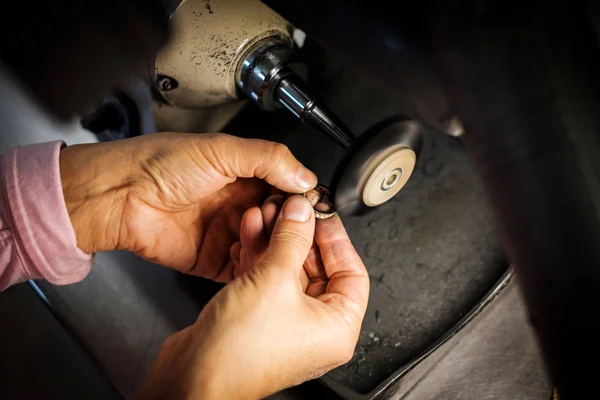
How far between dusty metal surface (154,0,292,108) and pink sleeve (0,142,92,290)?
0.18m

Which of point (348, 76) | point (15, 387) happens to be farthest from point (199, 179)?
point (15, 387)

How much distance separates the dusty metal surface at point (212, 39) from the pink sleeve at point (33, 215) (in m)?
0.18

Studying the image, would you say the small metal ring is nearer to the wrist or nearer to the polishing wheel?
the polishing wheel

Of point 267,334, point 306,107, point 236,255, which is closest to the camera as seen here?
point 267,334

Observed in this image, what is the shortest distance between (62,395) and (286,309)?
56 centimetres

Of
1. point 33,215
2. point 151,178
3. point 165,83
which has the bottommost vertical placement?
point 33,215

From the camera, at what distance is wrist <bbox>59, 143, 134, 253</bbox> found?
0.58 m

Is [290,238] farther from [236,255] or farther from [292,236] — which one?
[236,255]

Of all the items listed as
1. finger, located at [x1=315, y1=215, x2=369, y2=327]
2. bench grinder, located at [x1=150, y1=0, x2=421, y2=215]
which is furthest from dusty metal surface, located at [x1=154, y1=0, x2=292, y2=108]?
finger, located at [x1=315, y1=215, x2=369, y2=327]

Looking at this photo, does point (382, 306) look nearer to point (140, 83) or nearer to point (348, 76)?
point (348, 76)

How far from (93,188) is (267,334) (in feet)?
1.02

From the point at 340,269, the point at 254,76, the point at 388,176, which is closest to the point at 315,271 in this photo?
the point at 340,269

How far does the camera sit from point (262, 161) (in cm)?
57

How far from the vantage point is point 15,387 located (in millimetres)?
795
